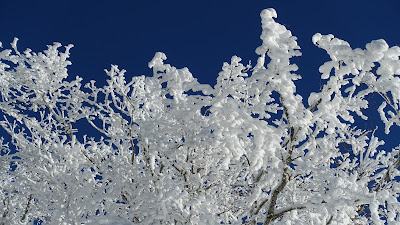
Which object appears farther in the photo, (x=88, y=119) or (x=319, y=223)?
(x=88, y=119)

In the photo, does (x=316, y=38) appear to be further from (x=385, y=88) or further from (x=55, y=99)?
(x=55, y=99)

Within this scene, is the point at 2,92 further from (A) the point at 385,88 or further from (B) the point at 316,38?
(A) the point at 385,88

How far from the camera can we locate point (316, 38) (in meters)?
3.70

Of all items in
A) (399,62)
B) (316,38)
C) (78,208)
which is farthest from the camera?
(78,208)

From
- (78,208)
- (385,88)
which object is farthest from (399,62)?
(78,208)

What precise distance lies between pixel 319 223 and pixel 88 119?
16.4 ft

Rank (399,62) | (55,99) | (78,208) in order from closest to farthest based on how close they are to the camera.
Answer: (399,62)
(78,208)
(55,99)

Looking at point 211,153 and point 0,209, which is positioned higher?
point 0,209

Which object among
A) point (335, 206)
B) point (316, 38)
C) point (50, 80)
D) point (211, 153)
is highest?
point (50, 80)

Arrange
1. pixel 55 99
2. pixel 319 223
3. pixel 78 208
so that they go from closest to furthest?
1. pixel 319 223
2. pixel 78 208
3. pixel 55 99

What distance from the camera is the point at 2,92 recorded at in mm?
7031

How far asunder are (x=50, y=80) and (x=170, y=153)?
367 cm

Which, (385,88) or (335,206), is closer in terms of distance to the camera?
(385,88)

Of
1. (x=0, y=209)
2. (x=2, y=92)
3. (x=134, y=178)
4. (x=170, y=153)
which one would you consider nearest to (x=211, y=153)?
(x=170, y=153)
